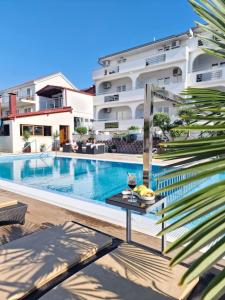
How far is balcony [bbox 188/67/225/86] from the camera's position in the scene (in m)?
19.4

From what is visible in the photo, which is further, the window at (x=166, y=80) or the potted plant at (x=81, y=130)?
the window at (x=166, y=80)

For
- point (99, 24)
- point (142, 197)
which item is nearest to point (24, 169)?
point (142, 197)

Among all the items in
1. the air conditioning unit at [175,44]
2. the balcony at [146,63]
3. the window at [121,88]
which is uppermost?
the air conditioning unit at [175,44]

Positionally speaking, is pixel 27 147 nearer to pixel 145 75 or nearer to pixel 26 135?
pixel 26 135

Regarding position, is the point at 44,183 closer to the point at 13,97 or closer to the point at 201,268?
the point at 201,268

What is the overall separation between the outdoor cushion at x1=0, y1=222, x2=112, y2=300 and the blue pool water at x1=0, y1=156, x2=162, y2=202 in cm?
442

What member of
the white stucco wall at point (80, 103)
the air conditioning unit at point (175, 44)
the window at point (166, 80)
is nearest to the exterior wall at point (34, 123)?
the white stucco wall at point (80, 103)

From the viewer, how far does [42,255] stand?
94.4 inches

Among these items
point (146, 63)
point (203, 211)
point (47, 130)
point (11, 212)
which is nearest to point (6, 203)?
point (11, 212)

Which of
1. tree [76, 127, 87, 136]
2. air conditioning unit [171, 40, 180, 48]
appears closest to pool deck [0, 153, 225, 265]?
tree [76, 127, 87, 136]

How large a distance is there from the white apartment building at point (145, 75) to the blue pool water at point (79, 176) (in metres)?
10.4

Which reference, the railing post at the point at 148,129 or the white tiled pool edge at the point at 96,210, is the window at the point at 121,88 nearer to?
the white tiled pool edge at the point at 96,210

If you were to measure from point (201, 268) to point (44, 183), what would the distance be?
10.1 meters

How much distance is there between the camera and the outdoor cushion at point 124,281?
1.78 metres
